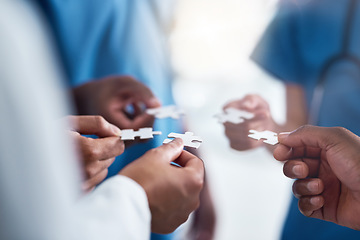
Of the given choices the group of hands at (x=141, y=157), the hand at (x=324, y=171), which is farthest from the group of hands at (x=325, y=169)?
the group of hands at (x=141, y=157)

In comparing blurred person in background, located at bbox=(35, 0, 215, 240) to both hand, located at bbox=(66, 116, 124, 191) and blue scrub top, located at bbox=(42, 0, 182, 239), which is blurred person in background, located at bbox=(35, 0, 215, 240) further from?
hand, located at bbox=(66, 116, 124, 191)

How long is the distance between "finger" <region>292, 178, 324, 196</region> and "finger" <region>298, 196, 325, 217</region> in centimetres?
1

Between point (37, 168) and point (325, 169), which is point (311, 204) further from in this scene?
point (37, 168)

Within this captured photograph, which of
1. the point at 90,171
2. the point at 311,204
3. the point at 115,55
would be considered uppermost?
the point at 115,55

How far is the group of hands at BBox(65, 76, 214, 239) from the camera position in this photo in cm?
42

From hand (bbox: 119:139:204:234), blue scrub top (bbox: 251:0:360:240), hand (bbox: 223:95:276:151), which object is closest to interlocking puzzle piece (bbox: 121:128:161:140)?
hand (bbox: 119:139:204:234)

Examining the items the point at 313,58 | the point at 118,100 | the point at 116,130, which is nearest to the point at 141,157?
the point at 116,130

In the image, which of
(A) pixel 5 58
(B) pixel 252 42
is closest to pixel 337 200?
(A) pixel 5 58

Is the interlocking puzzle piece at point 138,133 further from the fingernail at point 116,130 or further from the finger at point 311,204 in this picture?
the finger at point 311,204

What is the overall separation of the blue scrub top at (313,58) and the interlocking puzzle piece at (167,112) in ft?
1.43

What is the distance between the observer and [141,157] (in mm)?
458

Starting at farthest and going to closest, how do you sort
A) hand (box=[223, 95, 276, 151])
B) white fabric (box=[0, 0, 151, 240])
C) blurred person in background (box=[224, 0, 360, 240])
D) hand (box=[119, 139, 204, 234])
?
blurred person in background (box=[224, 0, 360, 240]) < hand (box=[223, 95, 276, 151]) < hand (box=[119, 139, 204, 234]) < white fabric (box=[0, 0, 151, 240])

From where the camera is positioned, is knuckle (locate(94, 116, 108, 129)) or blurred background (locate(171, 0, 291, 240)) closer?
knuckle (locate(94, 116, 108, 129))

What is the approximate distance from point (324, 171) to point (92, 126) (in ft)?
1.65
